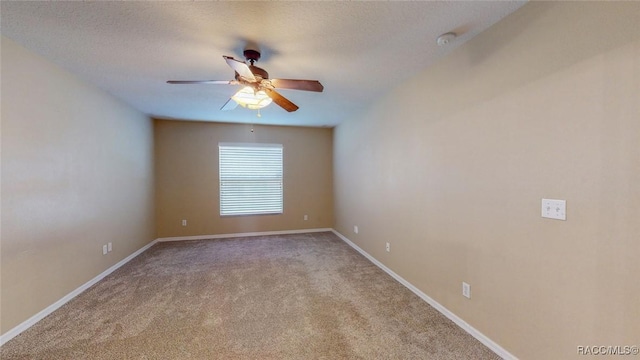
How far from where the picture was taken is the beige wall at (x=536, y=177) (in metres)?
1.20

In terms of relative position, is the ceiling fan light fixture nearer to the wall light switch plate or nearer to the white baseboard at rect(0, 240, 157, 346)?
the wall light switch plate

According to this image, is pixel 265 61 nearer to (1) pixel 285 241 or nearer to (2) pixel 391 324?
(2) pixel 391 324

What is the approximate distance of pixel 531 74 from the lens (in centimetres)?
155

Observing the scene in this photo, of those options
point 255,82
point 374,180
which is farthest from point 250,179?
point 255,82

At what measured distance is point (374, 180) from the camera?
3578 millimetres

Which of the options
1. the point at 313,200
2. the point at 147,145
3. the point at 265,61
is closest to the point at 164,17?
the point at 265,61

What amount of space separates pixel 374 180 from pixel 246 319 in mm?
2393

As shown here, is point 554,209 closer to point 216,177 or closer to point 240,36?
point 240,36

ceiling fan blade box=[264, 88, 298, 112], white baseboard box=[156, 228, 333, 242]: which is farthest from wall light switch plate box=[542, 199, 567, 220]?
white baseboard box=[156, 228, 333, 242]

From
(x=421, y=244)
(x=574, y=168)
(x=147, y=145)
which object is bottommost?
(x=421, y=244)

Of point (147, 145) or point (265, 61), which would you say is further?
point (147, 145)

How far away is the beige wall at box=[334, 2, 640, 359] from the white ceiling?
347 millimetres

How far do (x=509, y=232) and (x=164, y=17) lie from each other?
2.87 metres

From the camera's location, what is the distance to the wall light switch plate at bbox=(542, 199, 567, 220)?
1402 millimetres
